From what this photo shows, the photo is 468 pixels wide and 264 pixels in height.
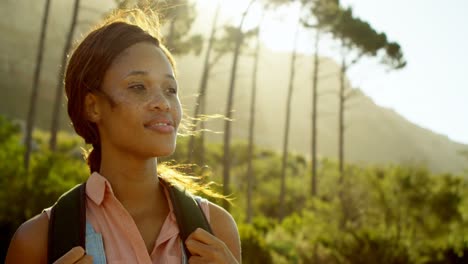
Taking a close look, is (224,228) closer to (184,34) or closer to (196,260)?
(196,260)

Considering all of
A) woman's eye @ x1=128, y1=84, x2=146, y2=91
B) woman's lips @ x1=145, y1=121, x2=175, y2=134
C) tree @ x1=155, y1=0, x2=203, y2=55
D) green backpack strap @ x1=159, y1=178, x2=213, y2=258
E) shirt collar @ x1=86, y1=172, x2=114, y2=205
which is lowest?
green backpack strap @ x1=159, y1=178, x2=213, y2=258

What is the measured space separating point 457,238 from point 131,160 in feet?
58.5

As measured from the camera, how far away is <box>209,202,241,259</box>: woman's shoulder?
78.2 inches

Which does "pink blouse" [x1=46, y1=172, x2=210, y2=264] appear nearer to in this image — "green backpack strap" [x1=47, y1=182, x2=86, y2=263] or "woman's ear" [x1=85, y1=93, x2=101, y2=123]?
"green backpack strap" [x1=47, y1=182, x2=86, y2=263]

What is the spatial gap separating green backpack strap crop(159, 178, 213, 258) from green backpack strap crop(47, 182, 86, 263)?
10.6 inches

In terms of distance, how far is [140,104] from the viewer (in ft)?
6.26

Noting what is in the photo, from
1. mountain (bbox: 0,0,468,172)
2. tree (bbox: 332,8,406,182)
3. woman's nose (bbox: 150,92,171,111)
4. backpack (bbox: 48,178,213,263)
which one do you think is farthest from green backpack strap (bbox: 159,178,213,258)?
mountain (bbox: 0,0,468,172)

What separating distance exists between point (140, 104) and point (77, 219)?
391 mm

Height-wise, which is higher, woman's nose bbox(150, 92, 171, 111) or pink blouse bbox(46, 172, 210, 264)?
woman's nose bbox(150, 92, 171, 111)

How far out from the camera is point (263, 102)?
453 feet

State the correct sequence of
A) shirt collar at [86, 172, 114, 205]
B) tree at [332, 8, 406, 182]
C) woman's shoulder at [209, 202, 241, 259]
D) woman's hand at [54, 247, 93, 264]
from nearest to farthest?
woman's hand at [54, 247, 93, 264], shirt collar at [86, 172, 114, 205], woman's shoulder at [209, 202, 241, 259], tree at [332, 8, 406, 182]

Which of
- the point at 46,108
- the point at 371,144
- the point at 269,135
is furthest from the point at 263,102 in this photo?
the point at 46,108

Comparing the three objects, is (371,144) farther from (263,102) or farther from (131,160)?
(131,160)

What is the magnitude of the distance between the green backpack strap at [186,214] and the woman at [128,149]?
0.04 m
